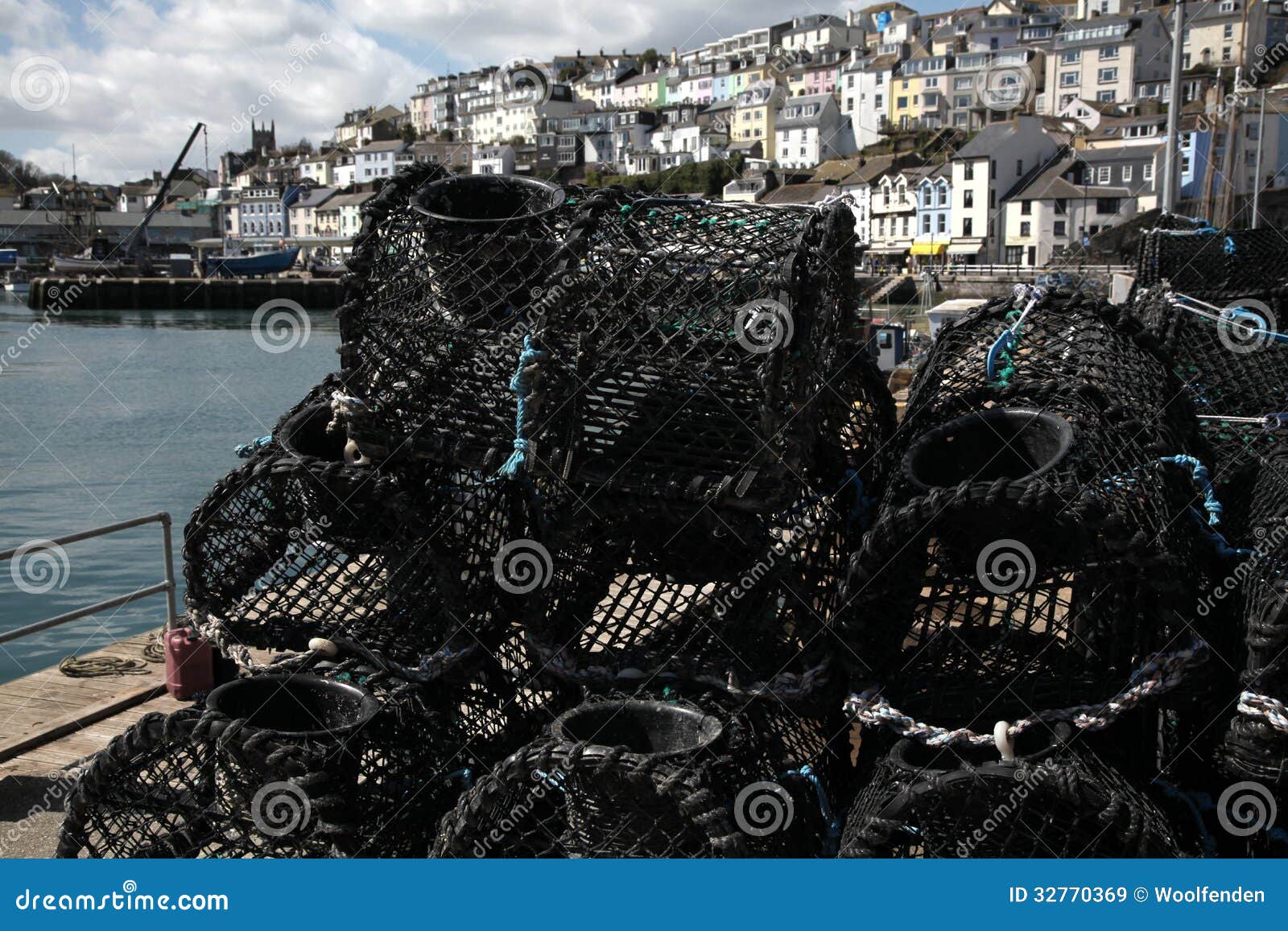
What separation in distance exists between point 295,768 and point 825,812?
1.17 m

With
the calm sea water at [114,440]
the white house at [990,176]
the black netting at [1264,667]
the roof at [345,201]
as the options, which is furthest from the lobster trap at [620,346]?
the roof at [345,201]

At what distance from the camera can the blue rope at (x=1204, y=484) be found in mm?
2855

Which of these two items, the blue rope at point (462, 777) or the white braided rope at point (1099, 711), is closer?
the white braided rope at point (1099, 711)

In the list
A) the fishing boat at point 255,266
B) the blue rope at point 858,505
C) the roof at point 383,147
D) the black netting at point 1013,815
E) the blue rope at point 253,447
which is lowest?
the black netting at point 1013,815

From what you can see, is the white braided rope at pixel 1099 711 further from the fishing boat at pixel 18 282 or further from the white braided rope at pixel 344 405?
the fishing boat at pixel 18 282

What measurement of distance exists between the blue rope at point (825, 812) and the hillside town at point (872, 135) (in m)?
30.3

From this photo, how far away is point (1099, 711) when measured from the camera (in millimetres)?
2566

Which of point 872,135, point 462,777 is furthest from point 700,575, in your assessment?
point 872,135

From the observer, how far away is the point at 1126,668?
9.32 ft

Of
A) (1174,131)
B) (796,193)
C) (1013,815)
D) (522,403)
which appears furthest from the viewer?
(796,193)

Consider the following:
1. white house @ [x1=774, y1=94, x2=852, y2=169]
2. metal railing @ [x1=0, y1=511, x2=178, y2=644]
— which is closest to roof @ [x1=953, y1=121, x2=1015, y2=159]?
white house @ [x1=774, y1=94, x2=852, y2=169]

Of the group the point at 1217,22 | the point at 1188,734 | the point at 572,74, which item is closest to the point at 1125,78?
the point at 1217,22

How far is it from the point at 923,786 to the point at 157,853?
1646mm

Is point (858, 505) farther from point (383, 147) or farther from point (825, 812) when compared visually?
point (383, 147)
